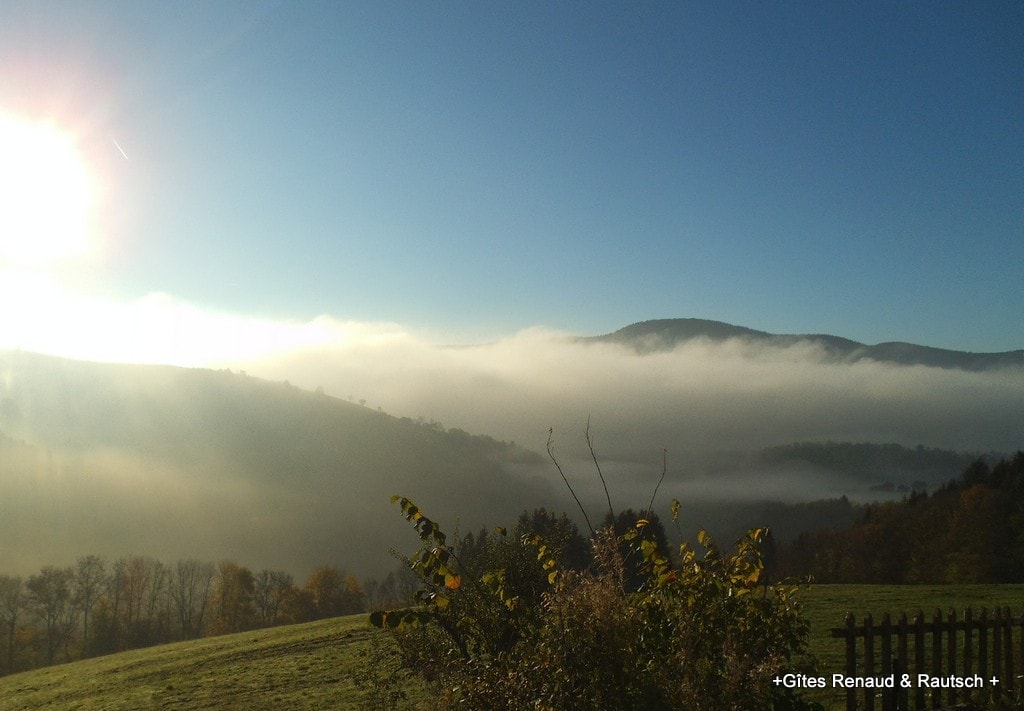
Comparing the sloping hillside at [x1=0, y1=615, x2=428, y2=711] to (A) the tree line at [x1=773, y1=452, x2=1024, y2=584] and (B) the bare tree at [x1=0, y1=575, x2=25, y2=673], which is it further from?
(B) the bare tree at [x1=0, y1=575, x2=25, y2=673]

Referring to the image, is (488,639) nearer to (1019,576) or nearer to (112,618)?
(1019,576)

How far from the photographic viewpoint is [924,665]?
8.88 m

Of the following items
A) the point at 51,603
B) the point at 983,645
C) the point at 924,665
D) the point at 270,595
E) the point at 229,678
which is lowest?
the point at 270,595

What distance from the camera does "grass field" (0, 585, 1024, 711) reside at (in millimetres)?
19828

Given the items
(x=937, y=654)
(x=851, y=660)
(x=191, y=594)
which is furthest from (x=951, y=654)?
(x=191, y=594)

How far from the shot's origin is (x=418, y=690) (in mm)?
16781

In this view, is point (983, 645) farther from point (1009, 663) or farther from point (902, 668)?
point (902, 668)

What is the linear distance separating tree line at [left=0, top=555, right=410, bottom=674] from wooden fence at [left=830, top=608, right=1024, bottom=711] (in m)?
69.2

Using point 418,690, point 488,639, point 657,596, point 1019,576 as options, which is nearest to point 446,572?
point 488,639

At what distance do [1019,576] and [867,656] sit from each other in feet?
196

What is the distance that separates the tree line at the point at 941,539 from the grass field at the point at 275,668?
33843mm

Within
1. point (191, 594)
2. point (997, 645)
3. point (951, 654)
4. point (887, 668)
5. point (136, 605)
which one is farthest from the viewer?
point (191, 594)

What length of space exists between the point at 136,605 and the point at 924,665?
118436mm

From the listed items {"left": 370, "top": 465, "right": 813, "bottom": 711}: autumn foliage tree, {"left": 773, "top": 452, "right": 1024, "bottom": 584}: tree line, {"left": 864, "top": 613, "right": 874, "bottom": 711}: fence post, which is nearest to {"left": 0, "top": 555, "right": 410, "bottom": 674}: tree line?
{"left": 773, "top": 452, "right": 1024, "bottom": 584}: tree line
